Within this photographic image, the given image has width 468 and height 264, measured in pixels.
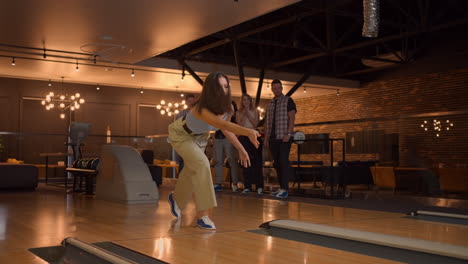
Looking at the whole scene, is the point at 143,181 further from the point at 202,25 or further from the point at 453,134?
the point at 453,134

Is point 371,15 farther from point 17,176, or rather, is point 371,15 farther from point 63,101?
point 63,101

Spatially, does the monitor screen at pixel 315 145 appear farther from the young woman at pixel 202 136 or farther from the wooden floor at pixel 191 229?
the young woman at pixel 202 136

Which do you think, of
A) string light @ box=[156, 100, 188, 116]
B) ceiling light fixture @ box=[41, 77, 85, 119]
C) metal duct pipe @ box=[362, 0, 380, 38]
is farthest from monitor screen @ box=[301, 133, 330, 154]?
ceiling light fixture @ box=[41, 77, 85, 119]

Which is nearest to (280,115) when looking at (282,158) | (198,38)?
(282,158)

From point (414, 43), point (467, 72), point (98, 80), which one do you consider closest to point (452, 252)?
point (467, 72)

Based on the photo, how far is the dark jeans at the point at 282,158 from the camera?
715 centimetres

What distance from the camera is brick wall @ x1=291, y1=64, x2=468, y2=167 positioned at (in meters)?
6.42

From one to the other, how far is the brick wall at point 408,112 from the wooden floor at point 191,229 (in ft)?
5.34

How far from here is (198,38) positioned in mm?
9016

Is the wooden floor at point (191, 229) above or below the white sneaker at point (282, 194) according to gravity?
below

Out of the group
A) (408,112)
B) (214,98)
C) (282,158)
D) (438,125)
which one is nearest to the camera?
(214,98)

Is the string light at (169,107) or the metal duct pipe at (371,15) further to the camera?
the string light at (169,107)

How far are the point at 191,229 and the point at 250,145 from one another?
157 inches

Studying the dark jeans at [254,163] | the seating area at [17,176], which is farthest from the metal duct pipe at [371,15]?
the seating area at [17,176]
